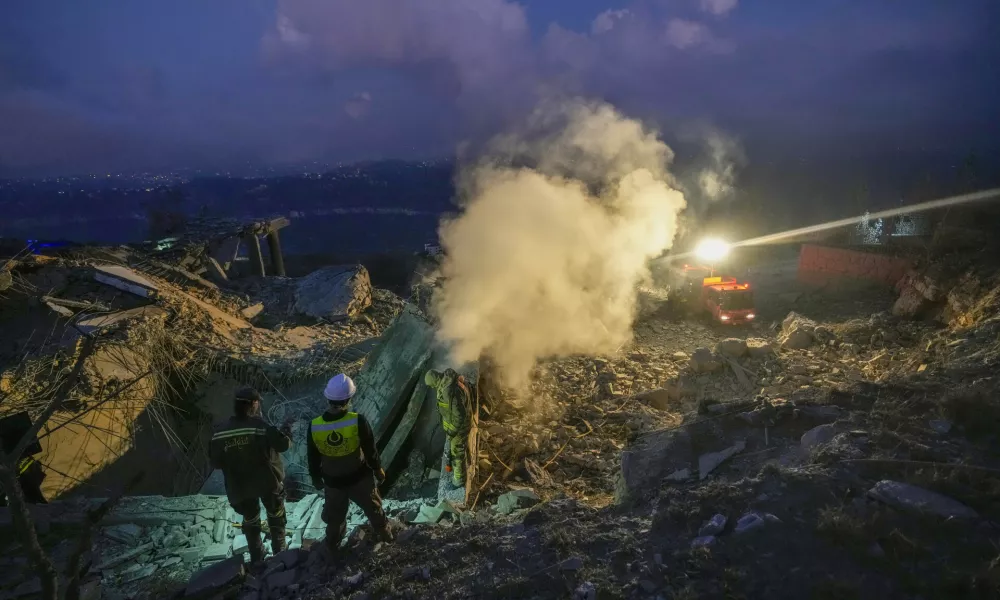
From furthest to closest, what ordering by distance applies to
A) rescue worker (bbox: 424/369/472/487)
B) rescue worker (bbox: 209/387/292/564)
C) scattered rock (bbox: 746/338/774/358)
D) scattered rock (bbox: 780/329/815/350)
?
scattered rock (bbox: 780/329/815/350) → scattered rock (bbox: 746/338/774/358) → rescue worker (bbox: 424/369/472/487) → rescue worker (bbox: 209/387/292/564)

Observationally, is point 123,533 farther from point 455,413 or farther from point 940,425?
point 940,425

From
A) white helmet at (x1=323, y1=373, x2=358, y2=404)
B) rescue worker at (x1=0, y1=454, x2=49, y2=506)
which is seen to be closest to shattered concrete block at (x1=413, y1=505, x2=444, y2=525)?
white helmet at (x1=323, y1=373, x2=358, y2=404)

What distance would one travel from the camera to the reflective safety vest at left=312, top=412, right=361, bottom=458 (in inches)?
159

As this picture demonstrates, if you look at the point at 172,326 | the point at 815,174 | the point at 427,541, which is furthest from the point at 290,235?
the point at 815,174

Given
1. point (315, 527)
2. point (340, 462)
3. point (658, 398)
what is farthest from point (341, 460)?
point (658, 398)

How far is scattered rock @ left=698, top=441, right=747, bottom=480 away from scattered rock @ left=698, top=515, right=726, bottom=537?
176 cm

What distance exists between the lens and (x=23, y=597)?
370 cm

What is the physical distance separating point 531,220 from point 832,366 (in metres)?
7.11

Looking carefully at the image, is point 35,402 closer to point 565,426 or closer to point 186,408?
point 186,408

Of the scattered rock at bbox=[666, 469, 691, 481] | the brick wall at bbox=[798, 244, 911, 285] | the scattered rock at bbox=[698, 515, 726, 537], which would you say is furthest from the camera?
the brick wall at bbox=[798, 244, 911, 285]

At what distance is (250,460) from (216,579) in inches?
40.2

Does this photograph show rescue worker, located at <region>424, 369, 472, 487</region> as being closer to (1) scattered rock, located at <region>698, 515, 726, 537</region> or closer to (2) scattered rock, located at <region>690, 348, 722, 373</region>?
(1) scattered rock, located at <region>698, 515, 726, 537</region>

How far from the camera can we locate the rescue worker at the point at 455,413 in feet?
19.6

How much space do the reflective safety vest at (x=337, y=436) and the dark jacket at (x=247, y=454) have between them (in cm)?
55
